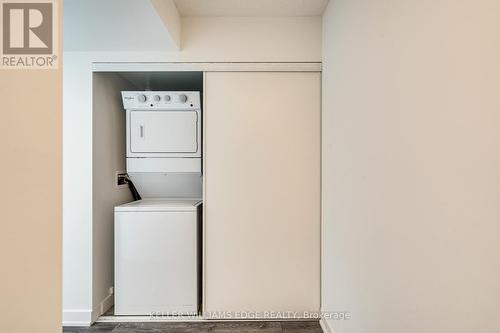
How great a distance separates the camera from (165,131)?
257cm

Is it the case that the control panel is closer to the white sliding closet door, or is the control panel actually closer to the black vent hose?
the white sliding closet door

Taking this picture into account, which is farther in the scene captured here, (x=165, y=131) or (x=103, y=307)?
(x=165, y=131)

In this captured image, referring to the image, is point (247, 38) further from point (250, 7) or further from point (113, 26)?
point (113, 26)

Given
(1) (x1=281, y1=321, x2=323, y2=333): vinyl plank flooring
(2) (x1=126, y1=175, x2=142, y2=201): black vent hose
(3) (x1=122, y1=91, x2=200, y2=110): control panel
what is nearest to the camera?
(1) (x1=281, y1=321, x2=323, y2=333): vinyl plank flooring

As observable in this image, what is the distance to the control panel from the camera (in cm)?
253

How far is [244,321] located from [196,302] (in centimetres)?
44

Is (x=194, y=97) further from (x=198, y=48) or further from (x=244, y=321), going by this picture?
(x=244, y=321)
